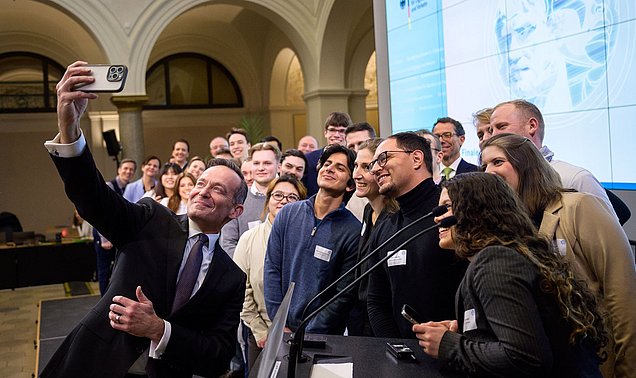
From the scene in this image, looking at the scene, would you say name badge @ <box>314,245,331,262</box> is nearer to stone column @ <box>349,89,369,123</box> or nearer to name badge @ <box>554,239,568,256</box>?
name badge @ <box>554,239,568,256</box>

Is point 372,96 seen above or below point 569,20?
above

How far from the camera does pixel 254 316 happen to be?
3.39 m

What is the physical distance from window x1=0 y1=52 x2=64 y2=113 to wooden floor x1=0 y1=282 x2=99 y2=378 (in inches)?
226

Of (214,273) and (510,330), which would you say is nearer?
(510,330)

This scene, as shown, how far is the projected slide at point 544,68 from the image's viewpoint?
3501mm

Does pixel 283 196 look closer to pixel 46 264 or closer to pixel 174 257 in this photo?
pixel 174 257

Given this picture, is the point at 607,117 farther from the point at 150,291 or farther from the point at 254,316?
the point at 150,291

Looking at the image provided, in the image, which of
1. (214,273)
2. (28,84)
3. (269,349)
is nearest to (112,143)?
(28,84)

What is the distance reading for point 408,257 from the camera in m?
2.42

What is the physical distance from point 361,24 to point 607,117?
887cm

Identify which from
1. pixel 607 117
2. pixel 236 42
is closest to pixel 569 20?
pixel 607 117


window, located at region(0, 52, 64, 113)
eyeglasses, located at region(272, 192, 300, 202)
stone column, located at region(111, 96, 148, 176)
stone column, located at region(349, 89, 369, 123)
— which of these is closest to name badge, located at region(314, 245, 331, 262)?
eyeglasses, located at region(272, 192, 300, 202)

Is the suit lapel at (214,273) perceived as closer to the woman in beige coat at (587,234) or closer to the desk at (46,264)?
the woman in beige coat at (587,234)

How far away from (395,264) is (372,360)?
66cm
